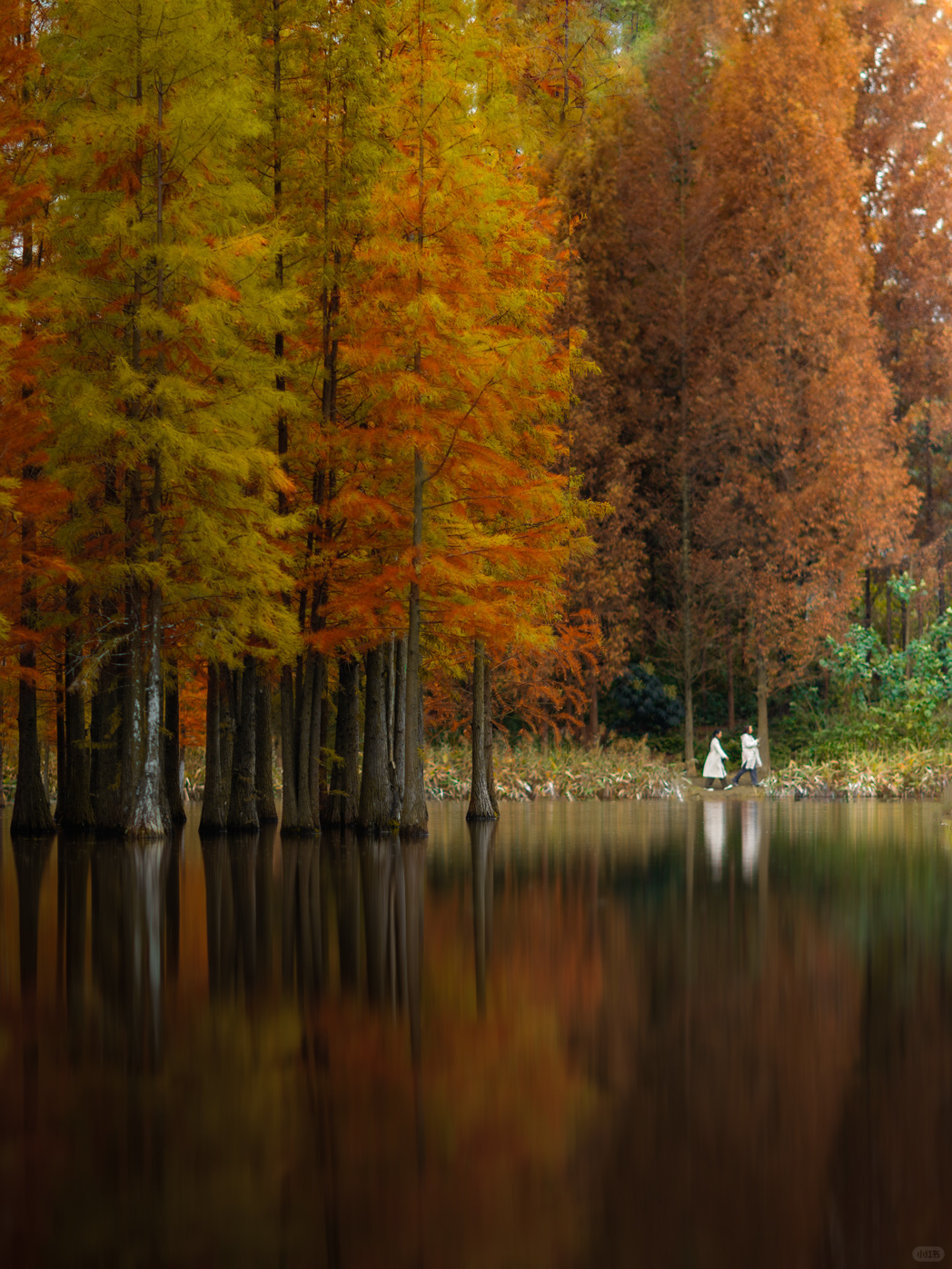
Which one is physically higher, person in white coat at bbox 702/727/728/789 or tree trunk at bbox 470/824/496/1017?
person in white coat at bbox 702/727/728/789

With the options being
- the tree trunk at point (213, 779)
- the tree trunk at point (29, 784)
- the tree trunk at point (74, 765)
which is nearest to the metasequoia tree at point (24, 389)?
the tree trunk at point (29, 784)

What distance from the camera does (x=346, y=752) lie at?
80.8 ft

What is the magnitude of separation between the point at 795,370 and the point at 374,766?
20.3m

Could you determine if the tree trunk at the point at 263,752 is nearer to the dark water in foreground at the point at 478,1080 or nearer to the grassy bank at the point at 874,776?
the dark water in foreground at the point at 478,1080

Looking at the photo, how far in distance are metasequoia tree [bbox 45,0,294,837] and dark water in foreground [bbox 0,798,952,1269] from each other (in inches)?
323

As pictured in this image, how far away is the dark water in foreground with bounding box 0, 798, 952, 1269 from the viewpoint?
170 inches

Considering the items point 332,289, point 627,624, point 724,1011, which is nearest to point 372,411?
point 332,289

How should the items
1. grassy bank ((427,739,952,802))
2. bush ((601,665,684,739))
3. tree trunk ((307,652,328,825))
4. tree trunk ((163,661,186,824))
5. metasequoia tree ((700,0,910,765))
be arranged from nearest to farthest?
tree trunk ((307,652,328,825)) → tree trunk ((163,661,186,824)) → grassy bank ((427,739,952,802)) → metasequoia tree ((700,0,910,765)) → bush ((601,665,684,739))

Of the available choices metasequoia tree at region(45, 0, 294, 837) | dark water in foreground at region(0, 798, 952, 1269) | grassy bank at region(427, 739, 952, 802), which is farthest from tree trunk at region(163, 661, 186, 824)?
dark water in foreground at region(0, 798, 952, 1269)

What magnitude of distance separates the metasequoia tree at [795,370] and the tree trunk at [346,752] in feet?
51.5

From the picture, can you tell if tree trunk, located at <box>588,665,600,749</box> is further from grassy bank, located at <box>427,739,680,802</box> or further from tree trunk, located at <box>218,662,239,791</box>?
tree trunk, located at <box>218,662,239,791</box>

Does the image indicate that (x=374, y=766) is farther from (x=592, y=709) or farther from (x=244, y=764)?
(x=592, y=709)

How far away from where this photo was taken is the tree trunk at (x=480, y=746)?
26.0 meters

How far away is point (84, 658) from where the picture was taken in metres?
Answer: 21.2
